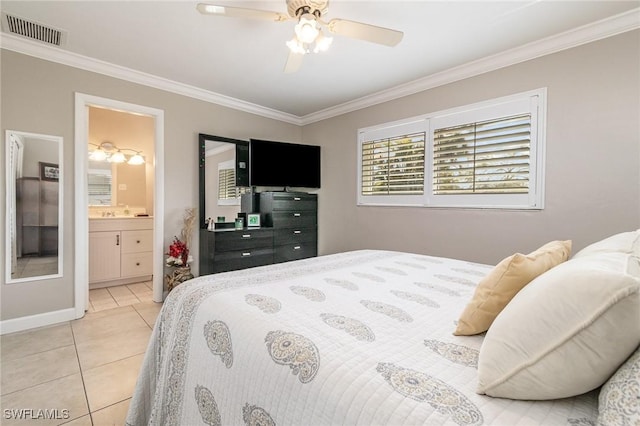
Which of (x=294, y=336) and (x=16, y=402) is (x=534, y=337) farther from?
(x=16, y=402)

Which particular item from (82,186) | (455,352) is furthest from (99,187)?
(455,352)

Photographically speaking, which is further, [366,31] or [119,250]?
[119,250]

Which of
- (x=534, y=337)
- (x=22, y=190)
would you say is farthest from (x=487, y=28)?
(x=22, y=190)

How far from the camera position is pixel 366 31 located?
1.87 m

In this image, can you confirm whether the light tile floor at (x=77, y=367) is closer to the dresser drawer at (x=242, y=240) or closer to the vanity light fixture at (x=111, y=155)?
the dresser drawer at (x=242, y=240)

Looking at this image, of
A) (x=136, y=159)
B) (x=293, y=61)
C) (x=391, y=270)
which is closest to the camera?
(x=391, y=270)

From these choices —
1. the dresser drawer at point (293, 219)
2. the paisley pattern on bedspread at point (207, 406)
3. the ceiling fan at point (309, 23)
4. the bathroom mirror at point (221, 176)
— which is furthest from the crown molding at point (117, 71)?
the paisley pattern on bedspread at point (207, 406)

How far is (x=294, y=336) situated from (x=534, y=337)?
2.07ft

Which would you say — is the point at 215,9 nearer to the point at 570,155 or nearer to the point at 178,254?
the point at 178,254

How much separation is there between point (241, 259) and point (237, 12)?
8.65 feet

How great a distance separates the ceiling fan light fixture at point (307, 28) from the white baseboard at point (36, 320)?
10.7 feet

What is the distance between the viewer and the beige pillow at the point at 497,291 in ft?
2.97

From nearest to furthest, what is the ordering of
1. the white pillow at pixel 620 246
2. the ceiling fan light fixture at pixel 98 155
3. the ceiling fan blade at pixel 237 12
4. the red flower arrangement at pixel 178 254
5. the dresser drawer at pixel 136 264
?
the white pillow at pixel 620 246, the ceiling fan blade at pixel 237 12, the red flower arrangement at pixel 178 254, the dresser drawer at pixel 136 264, the ceiling fan light fixture at pixel 98 155

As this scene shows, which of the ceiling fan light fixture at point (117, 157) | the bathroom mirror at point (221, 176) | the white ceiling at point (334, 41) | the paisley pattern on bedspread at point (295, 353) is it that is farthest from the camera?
the ceiling fan light fixture at point (117, 157)
